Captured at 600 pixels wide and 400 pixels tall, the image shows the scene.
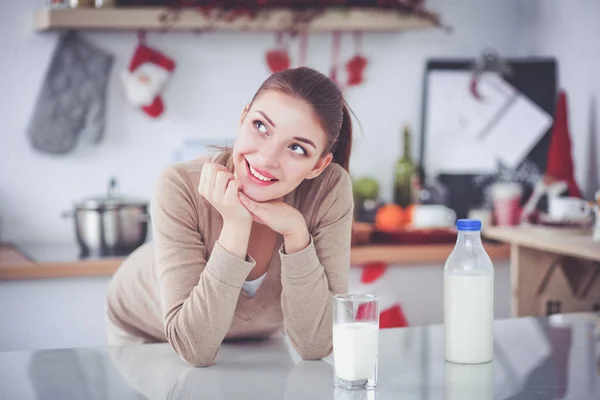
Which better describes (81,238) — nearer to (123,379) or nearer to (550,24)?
(123,379)

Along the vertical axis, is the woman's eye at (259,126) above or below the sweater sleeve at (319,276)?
above

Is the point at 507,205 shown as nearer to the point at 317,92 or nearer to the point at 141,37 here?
the point at 141,37

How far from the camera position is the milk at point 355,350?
3.49 feet

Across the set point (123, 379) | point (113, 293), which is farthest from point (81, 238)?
point (123, 379)

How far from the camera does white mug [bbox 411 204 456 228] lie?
9.75 ft

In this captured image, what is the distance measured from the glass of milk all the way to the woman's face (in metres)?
0.25

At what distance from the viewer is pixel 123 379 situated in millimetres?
1130

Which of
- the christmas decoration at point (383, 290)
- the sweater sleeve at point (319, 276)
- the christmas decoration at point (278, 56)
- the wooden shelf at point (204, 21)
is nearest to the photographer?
the sweater sleeve at point (319, 276)

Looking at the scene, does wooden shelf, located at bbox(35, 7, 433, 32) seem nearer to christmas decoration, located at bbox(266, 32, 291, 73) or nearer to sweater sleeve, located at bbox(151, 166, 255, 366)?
christmas decoration, located at bbox(266, 32, 291, 73)

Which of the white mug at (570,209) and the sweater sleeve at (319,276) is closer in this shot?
the sweater sleeve at (319,276)

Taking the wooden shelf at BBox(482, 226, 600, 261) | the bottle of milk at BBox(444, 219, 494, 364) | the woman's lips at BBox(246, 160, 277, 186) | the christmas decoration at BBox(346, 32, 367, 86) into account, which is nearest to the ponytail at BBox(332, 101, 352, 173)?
the woman's lips at BBox(246, 160, 277, 186)

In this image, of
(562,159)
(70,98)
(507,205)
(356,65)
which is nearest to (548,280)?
(507,205)

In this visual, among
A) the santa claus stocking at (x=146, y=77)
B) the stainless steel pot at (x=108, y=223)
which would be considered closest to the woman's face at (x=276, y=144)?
the stainless steel pot at (x=108, y=223)

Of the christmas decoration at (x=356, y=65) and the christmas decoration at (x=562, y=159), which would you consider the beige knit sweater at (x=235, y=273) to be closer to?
the christmas decoration at (x=562, y=159)
